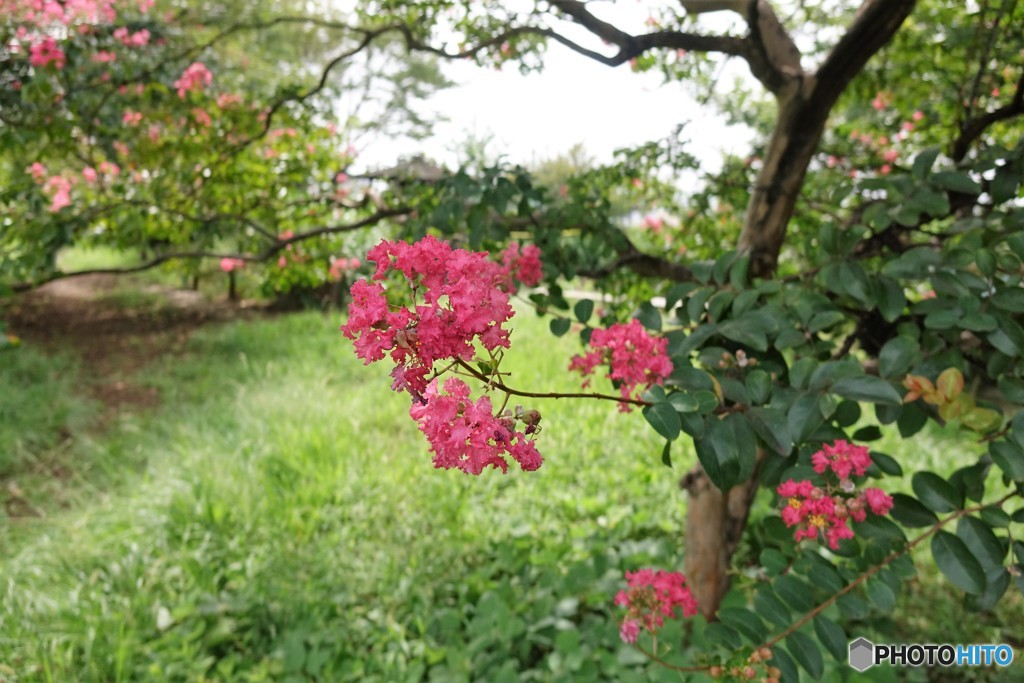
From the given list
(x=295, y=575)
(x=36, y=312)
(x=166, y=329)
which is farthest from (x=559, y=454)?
(x=36, y=312)

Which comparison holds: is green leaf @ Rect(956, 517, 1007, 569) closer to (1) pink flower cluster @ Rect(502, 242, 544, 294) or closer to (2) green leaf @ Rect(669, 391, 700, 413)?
(2) green leaf @ Rect(669, 391, 700, 413)

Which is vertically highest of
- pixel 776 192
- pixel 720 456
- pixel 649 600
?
pixel 776 192

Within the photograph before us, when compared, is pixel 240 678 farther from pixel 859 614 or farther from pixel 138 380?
pixel 138 380

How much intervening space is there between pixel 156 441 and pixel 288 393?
695 mm

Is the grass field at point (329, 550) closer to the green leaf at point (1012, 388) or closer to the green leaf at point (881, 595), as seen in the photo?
the green leaf at point (881, 595)

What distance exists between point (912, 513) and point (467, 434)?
0.78m

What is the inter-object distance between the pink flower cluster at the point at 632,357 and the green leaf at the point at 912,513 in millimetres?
425

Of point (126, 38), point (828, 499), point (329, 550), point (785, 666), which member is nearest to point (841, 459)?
point (828, 499)

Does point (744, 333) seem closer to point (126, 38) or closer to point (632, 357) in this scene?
point (632, 357)

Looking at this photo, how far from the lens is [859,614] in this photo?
3.05ft

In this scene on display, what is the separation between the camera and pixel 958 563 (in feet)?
2.70

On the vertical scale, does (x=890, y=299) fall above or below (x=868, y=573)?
above

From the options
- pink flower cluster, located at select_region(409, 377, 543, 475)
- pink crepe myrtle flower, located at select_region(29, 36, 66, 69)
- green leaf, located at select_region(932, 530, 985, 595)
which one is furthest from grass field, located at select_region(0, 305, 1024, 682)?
pink crepe myrtle flower, located at select_region(29, 36, 66, 69)

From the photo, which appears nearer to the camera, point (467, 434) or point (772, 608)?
point (467, 434)
